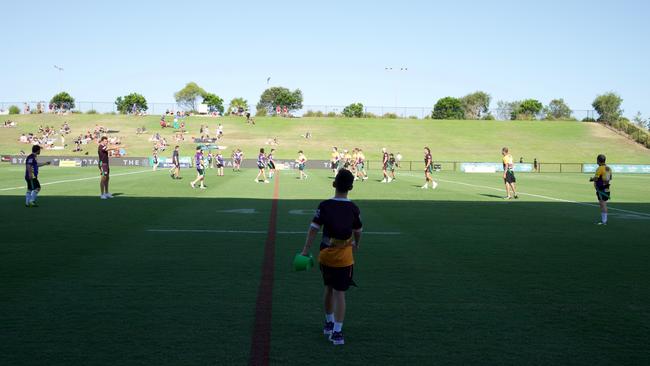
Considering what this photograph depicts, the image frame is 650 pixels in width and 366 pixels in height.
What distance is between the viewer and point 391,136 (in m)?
84.2

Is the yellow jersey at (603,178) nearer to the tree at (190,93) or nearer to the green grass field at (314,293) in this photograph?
the green grass field at (314,293)

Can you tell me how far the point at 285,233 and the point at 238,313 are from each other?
247 inches

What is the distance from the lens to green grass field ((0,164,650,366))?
17.4 feet

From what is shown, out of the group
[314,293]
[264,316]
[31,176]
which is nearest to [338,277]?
[264,316]

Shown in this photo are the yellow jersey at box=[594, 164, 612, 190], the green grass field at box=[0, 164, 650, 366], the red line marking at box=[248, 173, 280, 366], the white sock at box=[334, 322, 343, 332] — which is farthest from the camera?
the yellow jersey at box=[594, 164, 612, 190]

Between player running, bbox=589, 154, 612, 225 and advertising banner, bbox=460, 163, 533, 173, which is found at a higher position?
player running, bbox=589, 154, 612, 225

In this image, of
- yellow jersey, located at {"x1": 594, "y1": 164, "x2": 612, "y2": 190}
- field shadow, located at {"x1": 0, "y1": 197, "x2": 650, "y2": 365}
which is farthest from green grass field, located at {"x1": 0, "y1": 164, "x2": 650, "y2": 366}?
yellow jersey, located at {"x1": 594, "y1": 164, "x2": 612, "y2": 190}

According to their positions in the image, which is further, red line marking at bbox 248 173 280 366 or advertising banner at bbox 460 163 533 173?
advertising banner at bbox 460 163 533 173

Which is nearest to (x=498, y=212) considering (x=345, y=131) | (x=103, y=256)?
(x=103, y=256)

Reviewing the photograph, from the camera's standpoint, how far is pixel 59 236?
11.8m

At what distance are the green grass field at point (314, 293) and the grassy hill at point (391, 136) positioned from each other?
55661 millimetres

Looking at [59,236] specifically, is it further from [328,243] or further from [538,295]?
[538,295]

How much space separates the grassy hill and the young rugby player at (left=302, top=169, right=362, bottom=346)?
206ft

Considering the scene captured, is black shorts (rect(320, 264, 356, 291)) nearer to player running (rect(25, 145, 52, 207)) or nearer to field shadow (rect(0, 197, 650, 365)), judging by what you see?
field shadow (rect(0, 197, 650, 365))
